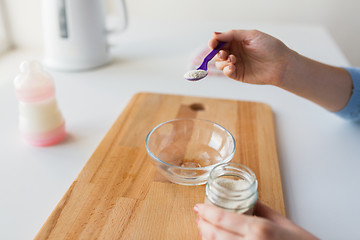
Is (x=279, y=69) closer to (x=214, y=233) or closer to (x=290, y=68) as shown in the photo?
(x=290, y=68)

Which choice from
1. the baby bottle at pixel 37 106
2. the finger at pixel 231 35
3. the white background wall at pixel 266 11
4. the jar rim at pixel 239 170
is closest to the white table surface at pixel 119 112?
the baby bottle at pixel 37 106

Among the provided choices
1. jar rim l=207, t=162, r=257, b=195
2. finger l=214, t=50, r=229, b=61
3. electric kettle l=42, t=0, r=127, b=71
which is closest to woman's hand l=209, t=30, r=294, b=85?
finger l=214, t=50, r=229, b=61

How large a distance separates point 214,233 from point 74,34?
2.57 feet

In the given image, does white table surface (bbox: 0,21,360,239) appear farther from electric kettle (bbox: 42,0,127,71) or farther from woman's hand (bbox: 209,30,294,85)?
woman's hand (bbox: 209,30,294,85)

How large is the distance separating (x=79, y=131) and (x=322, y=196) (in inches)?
20.6

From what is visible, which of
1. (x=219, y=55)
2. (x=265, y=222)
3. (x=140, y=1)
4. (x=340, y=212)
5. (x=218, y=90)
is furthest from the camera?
(x=140, y=1)

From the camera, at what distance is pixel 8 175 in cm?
67

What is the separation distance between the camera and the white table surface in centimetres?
60

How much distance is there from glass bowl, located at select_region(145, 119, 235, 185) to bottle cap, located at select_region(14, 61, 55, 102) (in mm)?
232

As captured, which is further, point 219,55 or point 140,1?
point 140,1

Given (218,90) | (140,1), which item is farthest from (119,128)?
(140,1)

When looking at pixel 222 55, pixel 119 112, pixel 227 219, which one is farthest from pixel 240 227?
pixel 119 112

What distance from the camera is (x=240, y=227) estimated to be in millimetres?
453

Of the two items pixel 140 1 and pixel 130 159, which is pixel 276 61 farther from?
pixel 140 1
